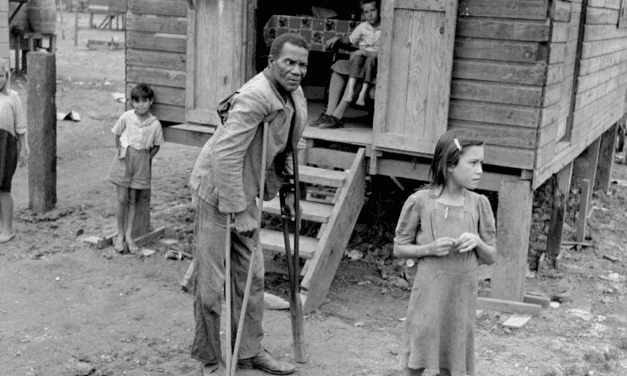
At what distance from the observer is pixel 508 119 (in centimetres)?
707

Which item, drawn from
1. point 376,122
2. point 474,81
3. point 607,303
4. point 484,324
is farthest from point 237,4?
point 607,303

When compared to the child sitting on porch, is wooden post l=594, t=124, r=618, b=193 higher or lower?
lower

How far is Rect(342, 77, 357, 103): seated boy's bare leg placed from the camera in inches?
336

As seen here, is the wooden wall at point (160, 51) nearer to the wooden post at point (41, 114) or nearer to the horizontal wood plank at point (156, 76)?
the horizontal wood plank at point (156, 76)

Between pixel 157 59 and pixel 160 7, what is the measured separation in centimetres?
50

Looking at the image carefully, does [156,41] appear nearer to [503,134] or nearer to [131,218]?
[131,218]

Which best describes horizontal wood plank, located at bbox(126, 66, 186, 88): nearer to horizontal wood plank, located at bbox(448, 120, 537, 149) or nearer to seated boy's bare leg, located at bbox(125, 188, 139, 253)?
seated boy's bare leg, located at bbox(125, 188, 139, 253)

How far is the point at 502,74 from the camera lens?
7.02m

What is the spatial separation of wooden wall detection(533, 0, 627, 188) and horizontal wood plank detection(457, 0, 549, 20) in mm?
119

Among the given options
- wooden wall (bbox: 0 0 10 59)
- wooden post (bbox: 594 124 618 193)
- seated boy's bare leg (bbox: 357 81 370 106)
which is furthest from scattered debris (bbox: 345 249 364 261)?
wooden wall (bbox: 0 0 10 59)

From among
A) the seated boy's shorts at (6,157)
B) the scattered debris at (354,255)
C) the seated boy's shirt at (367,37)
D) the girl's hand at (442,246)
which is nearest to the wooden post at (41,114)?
the seated boy's shorts at (6,157)

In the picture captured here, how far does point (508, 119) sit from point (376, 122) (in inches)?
43.5

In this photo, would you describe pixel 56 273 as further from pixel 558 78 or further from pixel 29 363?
pixel 558 78

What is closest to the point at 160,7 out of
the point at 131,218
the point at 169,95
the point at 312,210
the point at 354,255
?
the point at 169,95
